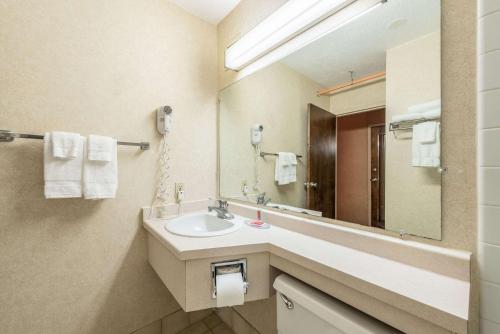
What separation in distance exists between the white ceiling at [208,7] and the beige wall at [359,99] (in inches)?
43.3

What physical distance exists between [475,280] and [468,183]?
0.29 m

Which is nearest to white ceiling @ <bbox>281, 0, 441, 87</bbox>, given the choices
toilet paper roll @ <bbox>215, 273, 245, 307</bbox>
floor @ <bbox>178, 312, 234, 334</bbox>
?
toilet paper roll @ <bbox>215, 273, 245, 307</bbox>

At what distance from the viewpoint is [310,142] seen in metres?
1.24

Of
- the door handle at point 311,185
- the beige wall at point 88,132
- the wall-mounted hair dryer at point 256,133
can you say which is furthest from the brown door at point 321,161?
the beige wall at point 88,132

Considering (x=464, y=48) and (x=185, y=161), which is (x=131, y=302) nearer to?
(x=185, y=161)

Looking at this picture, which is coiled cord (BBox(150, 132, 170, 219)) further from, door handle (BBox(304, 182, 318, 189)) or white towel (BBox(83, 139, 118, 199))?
door handle (BBox(304, 182, 318, 189))

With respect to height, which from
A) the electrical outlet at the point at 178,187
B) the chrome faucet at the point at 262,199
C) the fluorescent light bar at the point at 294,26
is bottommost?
the chrome faucet at the point at 262,199

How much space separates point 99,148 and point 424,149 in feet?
4.82

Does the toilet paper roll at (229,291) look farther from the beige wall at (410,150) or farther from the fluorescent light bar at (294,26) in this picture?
the fluorescent light bar at (294,26)

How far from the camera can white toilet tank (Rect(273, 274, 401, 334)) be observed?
2.20ft

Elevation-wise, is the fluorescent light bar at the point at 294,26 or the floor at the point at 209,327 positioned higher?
the fluorescent light bar at the point at 294,26

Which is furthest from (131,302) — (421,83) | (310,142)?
(421,83)

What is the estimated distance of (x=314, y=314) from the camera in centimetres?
77

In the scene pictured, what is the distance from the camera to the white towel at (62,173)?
100cm
